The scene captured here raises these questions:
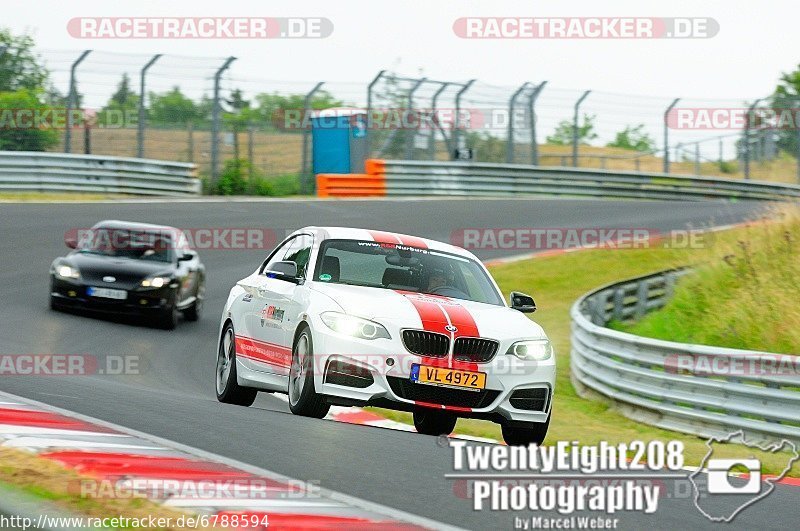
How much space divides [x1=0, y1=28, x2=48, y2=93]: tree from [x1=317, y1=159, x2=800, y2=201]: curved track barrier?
684cm

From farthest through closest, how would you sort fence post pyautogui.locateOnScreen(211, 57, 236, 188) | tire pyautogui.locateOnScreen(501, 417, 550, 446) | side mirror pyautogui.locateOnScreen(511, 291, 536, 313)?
fence post pyautogui.locateOnScreen(211, 57, 236, 188)
side mirror pyautogui.locateOnScreen(511, 291, 536, 313)
tire pyautogui.locateOnScreen(501, 417, 550, 446)

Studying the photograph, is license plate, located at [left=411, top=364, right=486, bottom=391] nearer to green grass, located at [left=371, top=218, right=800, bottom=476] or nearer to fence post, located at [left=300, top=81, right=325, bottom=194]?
green grass, located at [left=371, top=218, right=800, bottom=476]

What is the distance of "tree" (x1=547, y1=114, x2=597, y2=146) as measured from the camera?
33219 millimetres

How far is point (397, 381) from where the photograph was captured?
346 inches

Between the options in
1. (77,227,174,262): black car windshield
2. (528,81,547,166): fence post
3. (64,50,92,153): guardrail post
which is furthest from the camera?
(528,81,547,166): fence post

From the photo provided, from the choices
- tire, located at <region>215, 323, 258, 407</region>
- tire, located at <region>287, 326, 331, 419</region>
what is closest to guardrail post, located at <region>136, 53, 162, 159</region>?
tire, located at <region>215, 323, 258, 407</region>

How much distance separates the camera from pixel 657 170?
3925cm

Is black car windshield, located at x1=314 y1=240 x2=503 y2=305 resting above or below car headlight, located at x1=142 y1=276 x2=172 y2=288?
above

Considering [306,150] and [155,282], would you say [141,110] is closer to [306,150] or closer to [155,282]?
[306,150]

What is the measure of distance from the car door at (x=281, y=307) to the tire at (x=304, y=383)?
0.53 feet

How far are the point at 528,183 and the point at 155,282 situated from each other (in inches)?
789

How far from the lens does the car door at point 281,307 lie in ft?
31.4

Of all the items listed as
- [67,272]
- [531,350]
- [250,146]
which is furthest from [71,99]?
[531,350]

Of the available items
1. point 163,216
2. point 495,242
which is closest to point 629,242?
point 495,242
